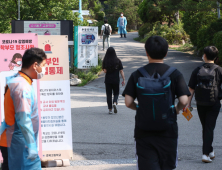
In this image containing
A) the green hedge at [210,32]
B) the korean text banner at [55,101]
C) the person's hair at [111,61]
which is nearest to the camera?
the korean text banner at [55,101]

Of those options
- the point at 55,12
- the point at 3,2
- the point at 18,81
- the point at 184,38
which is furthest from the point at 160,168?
the point at 184,38

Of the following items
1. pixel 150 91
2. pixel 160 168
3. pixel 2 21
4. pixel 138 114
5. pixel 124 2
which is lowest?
pixel 160 168

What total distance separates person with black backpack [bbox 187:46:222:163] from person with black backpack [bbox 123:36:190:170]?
1.94m

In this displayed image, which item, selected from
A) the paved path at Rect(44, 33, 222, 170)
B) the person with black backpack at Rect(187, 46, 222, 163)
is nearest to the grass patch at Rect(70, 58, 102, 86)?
the paved path at Rect(44, 33, 222, 170)

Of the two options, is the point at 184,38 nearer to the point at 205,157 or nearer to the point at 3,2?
the point at 3,2

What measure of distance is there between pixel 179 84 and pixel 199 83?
2.08 meters

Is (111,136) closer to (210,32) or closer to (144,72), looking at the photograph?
(144,72)

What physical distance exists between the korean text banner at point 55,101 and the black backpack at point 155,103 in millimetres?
2018

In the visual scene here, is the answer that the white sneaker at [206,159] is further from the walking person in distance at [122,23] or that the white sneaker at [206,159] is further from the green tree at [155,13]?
the walking person in distance at [122,23]

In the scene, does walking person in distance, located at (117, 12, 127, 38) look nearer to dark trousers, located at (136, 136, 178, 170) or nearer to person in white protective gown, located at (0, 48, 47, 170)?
person in white protective gown, located at (0, 48, 47, 170)

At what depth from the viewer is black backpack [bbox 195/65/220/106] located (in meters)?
4.91

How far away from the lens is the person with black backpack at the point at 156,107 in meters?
2.92

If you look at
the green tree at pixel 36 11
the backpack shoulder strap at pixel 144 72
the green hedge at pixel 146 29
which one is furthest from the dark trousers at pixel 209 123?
the green hedge at pixel 146 29

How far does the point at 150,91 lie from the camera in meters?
2.92
